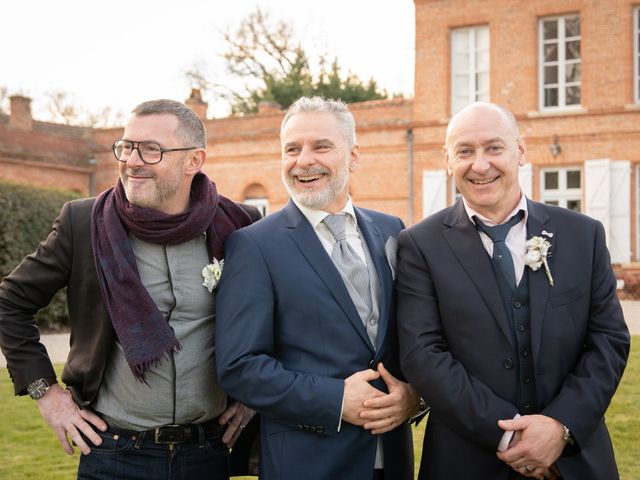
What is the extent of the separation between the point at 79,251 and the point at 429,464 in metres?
1.63

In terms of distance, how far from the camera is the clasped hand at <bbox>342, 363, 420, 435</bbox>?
2623 millimetres

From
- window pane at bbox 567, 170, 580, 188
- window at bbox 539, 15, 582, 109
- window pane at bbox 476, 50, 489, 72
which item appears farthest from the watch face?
window pane at bbox 476, 50, 489, 72

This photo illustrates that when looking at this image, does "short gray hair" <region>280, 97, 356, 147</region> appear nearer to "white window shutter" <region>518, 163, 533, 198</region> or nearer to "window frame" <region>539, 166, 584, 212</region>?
"white window shutter" <region>518, 163, 533, 198</region>

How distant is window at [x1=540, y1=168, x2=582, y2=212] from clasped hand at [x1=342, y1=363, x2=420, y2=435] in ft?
53.4

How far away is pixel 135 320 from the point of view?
8.95 ft

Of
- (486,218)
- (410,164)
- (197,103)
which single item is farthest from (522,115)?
(486,218)

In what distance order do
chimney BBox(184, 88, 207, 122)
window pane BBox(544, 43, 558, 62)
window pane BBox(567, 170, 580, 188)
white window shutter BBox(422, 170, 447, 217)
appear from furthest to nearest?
chimney BBox(184, 88, 207, 122)
white window shutter BBox(422, 170, 447, 217)
window pane BBox(544, 43, 558, 62)
window pane BBox(567, 170, 580, 188)

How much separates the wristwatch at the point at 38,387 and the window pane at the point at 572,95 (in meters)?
17.6

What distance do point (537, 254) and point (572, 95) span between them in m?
16.9

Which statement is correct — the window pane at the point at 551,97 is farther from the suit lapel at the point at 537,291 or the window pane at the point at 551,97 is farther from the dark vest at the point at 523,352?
the dark vest at the point at 523,352

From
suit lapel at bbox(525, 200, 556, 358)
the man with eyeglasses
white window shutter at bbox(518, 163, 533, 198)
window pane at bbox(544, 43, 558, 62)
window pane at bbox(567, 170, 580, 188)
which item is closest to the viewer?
suit lapel at bbox(525, 200, 556, 358)

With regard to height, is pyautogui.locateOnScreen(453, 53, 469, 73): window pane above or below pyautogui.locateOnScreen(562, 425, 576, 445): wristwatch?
above

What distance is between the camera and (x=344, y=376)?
2.72 meters

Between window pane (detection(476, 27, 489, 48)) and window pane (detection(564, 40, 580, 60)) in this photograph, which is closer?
window pane (detection(564, 40, 580, 60))
